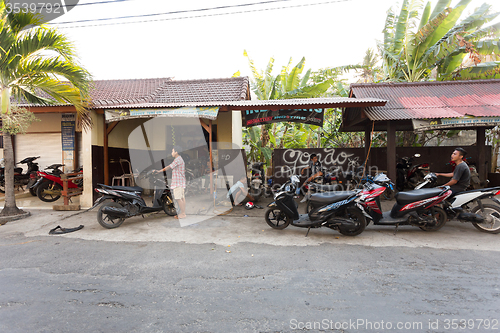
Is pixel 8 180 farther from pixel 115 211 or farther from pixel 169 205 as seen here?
pixel 169 205

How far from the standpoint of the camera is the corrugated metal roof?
7.40 metres

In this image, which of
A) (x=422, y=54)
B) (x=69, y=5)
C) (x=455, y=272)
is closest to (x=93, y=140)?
(x=69, y=5)

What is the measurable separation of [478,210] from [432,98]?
199 inches

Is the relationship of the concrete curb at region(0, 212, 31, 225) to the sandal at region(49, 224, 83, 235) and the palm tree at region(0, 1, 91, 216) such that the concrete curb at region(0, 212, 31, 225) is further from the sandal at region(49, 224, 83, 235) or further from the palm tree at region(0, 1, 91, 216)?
the sandal at region(49, 224, 83, 235)

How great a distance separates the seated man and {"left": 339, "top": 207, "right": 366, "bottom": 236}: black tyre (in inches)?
130

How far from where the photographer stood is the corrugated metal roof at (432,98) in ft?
24.3

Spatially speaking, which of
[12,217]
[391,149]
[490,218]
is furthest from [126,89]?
[490,218]

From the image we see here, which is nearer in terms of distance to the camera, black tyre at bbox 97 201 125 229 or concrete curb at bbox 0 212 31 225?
black tyre at bbox 97 201 125 229

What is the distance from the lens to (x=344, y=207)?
187 inches

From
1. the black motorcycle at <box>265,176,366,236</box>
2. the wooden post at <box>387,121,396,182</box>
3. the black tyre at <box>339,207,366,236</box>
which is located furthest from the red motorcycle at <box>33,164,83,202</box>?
the wooden post at <box>387,121,396,182</box>

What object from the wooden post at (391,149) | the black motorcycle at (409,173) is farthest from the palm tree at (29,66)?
the black motorcycle at (409,173)

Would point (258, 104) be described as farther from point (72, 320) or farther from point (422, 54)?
point (422, 54)

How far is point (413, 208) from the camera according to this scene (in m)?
4.82

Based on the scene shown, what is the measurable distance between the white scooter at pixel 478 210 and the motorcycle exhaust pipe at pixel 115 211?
21.1 ft
